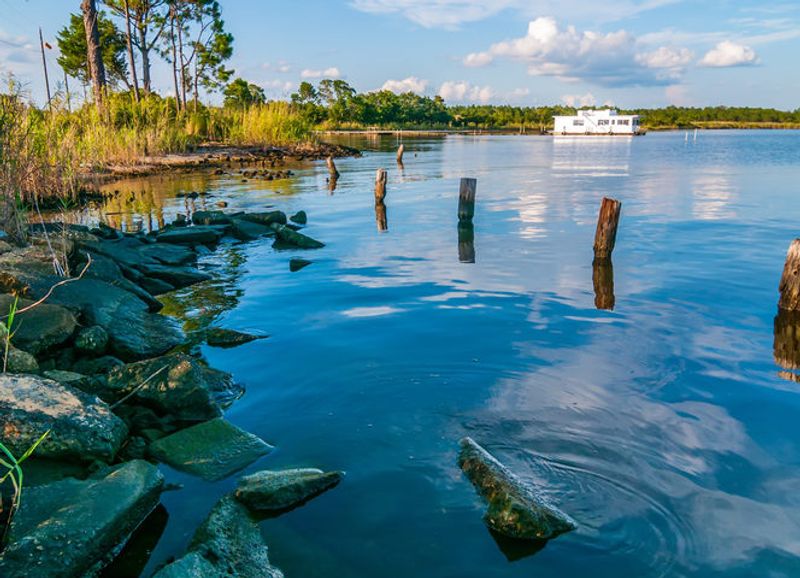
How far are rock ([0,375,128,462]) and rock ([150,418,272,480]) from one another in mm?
365

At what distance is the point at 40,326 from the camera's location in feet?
19.0

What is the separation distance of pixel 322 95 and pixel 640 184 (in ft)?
342

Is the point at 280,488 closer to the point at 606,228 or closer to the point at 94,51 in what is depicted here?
the point at 606,228

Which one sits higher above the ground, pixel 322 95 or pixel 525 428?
pixel 322 95

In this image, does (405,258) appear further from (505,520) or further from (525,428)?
(505,520)

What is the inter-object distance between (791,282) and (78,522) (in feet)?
27.7

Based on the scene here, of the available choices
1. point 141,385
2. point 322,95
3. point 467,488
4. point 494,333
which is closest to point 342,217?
point 494,333

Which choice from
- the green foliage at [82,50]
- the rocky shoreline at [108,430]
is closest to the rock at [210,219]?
the rocky shoreline at [108,430]

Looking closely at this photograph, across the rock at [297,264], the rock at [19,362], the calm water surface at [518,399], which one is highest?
the rock at [19,362]

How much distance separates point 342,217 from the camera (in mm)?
17312

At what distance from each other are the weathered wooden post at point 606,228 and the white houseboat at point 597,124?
106m

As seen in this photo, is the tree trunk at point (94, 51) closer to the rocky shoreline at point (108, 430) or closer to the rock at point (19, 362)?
the rocky shoreline at point (108, 430)

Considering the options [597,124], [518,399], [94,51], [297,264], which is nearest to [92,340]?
[518,399]

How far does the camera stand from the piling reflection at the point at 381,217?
15.5 m
